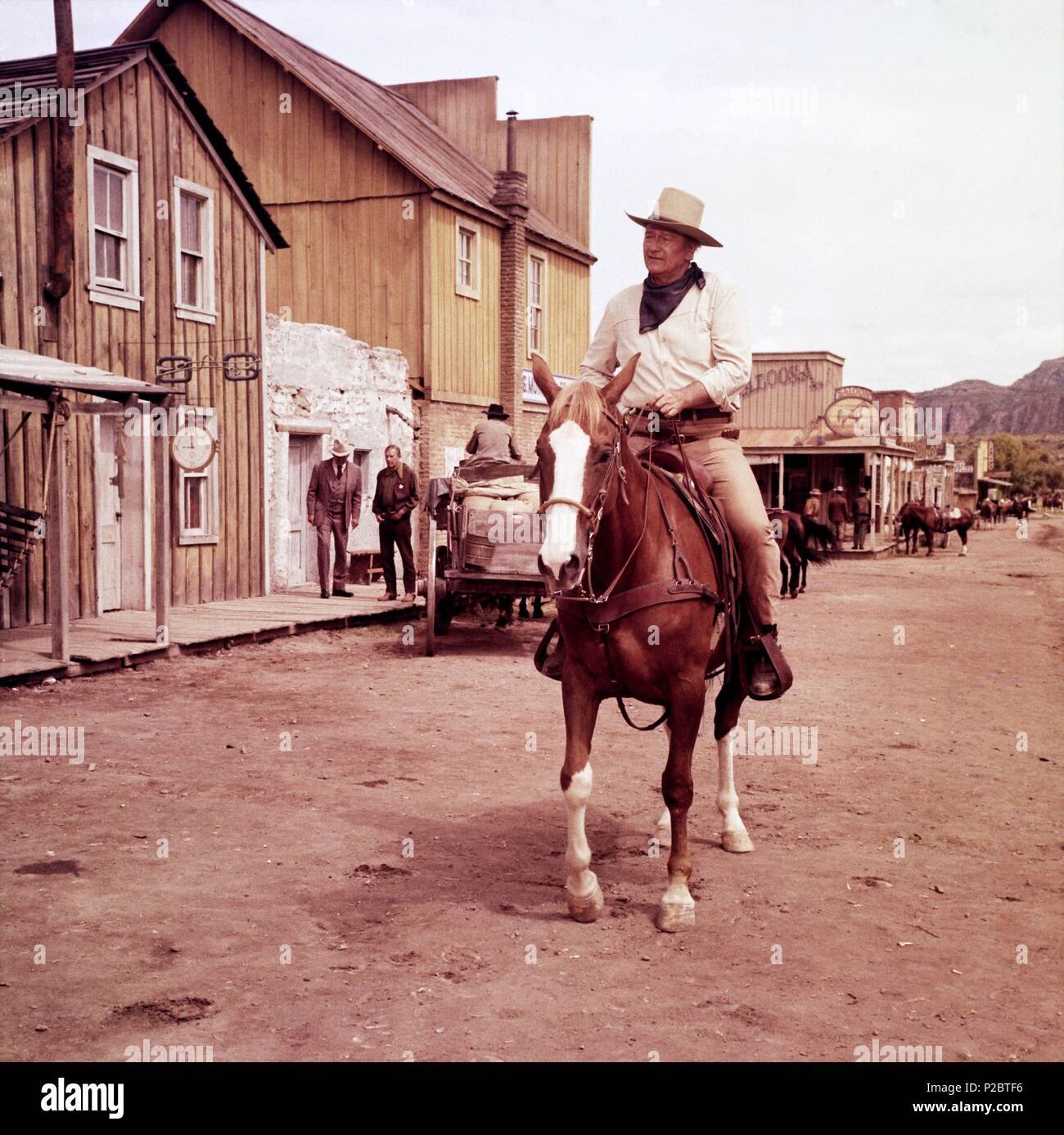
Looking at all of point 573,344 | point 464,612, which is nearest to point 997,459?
point 573,344

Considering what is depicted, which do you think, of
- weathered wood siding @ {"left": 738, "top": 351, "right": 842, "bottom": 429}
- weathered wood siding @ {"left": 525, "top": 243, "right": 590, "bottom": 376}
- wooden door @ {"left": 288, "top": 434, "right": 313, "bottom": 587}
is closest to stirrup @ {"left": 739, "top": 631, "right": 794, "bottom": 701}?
wooden door @ {"left": 288, "top": 434, "right": 313, "bottom": 587}

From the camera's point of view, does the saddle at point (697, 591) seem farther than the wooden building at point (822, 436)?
No

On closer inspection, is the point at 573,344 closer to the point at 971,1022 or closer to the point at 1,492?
the point at 1,492

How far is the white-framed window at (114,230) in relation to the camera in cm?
1481

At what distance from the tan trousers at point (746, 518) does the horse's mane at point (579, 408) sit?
3.93 ft

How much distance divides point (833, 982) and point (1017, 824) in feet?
8.83

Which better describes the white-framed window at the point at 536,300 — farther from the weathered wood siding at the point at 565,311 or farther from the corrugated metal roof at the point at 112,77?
the corrugated metal roof at the point at 112,77

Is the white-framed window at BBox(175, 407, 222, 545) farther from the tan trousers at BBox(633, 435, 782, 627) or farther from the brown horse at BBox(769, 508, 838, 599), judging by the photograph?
the tan trousers at BBox(633, 435, 782, 627)

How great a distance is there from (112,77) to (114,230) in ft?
6.24

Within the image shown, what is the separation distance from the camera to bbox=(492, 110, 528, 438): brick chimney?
83.9 feet

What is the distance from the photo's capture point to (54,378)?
11.0 metres

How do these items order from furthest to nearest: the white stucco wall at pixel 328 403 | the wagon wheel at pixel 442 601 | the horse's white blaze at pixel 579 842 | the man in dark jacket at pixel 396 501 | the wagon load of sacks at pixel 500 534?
the white stucco wall at pixel 328 403, the man in dark jacket at pixel 396 501, the wagon wheel at pixel 442 601, the wagon load of sacks at pixel 500 534, the horse's white blaze at pixel 579 842

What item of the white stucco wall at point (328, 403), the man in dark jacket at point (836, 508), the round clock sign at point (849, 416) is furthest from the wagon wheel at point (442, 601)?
the round clock sign at point (849, 416)

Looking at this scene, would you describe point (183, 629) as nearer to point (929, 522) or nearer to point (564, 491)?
point (564, 491)
